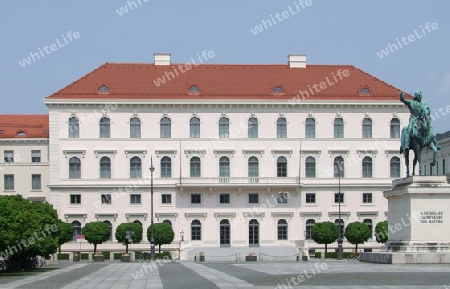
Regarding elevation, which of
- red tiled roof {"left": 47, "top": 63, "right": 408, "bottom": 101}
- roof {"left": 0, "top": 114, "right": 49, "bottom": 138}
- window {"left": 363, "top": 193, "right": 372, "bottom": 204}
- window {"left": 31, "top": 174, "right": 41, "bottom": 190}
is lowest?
window {"left": 363, "top": 193, "right": 372, "bottom": 204}

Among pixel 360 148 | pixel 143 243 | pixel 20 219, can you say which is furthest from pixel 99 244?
pixel 20 219

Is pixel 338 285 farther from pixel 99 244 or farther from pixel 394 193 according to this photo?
pixel 99 244

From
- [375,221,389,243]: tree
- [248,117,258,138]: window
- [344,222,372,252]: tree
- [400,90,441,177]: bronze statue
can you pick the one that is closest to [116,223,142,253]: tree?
[248,117,258,138]: window

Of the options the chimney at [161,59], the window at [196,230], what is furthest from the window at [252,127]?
the chimney at [161,59]

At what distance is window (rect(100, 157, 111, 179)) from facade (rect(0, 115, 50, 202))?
27.9 ft

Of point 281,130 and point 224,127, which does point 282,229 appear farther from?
point 224,127

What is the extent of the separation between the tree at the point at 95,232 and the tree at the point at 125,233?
4.19 ft

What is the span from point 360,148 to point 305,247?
1277 cm

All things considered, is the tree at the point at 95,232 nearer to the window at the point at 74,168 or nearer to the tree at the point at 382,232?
the window at the point at 74,168

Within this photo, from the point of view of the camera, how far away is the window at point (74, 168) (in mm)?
94188

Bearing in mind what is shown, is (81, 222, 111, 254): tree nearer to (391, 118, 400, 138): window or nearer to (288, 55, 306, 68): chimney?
(288, 55, 306, 68): chimney

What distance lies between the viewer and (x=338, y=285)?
105 feet

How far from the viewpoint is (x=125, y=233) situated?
87.9 m

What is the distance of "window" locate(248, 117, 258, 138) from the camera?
95688mm
